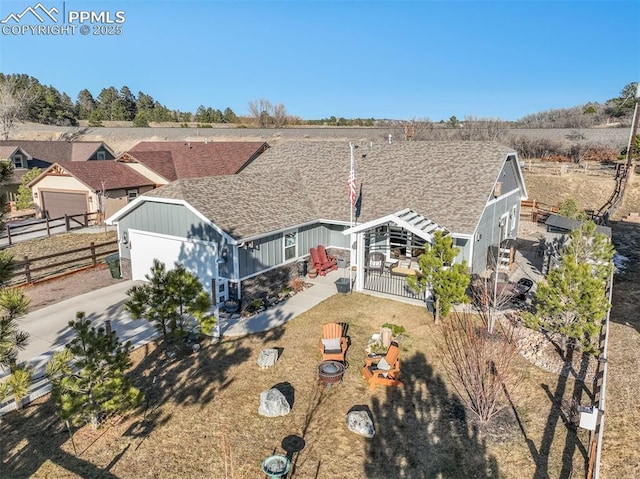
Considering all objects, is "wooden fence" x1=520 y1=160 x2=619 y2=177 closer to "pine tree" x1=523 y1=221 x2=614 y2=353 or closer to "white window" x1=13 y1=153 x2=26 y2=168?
"pine tree" x1=523 y1=221 x2=614 y2=353

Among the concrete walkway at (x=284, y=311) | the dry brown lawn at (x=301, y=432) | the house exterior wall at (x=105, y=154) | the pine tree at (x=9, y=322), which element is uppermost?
the house exterior wall at (x=105, y=154)

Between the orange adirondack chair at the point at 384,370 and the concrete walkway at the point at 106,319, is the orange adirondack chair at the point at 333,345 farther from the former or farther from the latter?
the concrete walkway at the point at 106,319

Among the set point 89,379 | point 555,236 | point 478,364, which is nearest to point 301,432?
point 89,379

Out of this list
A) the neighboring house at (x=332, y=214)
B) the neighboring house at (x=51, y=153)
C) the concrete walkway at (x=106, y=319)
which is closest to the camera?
the concrete walkway at (x=106, y=319)

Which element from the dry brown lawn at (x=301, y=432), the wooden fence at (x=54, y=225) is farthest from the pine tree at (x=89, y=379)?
the wooden fence at (x=54, y=225)

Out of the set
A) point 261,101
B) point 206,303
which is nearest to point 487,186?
point 206,303

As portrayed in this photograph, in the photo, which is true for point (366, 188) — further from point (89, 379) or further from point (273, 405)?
point (89, 379)

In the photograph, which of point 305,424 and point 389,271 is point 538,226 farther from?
point 305,424

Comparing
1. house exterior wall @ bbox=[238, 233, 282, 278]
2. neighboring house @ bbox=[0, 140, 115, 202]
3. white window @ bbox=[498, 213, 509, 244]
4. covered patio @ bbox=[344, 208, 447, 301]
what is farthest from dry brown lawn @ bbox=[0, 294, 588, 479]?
neighboring house @ bbox=[0, 140, 115, 202]

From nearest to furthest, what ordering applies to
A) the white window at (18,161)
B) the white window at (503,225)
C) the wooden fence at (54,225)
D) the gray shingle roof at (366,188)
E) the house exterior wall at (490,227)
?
the gray shingle roof at (366,188)
the house exterior wall at (490,227)
the white window at (503,225)
the wooden fence at (54,225)
the white window at (18,161)
